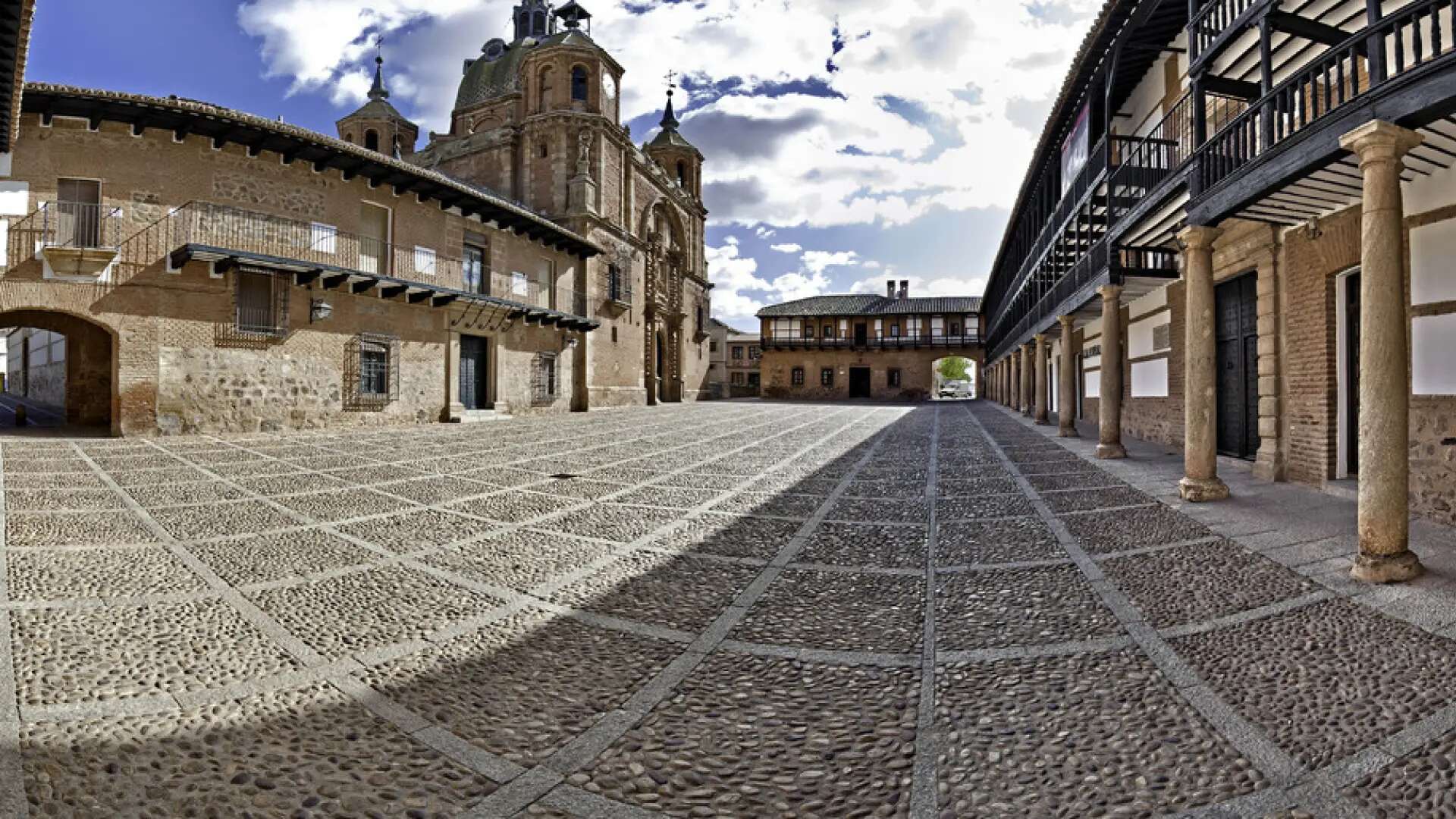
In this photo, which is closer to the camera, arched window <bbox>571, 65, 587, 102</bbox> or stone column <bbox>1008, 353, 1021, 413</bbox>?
stone column <bbox>1008, 353, 1021, 413</bbox>

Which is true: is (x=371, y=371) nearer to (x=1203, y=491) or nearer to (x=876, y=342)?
(x=1203, y=491)

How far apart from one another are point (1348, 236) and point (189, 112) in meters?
18.5

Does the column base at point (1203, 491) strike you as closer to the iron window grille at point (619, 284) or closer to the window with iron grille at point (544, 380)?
the window with iron grille at point (544, 380)

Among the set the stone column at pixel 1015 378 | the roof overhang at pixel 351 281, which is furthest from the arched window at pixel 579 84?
the stone column at pixel 1015 378

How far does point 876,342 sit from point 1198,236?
4057 centimetres

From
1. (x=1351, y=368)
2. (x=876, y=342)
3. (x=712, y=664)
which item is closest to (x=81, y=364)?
(x=712, y=664)

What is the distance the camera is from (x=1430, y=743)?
2088mm

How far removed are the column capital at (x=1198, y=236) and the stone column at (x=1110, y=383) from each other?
318cm

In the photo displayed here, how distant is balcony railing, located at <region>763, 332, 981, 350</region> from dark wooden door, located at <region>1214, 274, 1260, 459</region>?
1475 inches

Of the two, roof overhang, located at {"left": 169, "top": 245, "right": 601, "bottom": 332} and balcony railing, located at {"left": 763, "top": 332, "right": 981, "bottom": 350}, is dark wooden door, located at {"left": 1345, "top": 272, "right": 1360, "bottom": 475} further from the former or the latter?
balcony railing, located at {"left": 763, "top": 332, "right": 981, "bottom": 350}

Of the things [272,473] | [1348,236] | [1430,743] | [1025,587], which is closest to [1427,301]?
[1348,236]

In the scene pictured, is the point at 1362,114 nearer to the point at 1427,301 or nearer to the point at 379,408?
the point at 1427,301

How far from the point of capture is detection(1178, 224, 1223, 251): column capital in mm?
6398

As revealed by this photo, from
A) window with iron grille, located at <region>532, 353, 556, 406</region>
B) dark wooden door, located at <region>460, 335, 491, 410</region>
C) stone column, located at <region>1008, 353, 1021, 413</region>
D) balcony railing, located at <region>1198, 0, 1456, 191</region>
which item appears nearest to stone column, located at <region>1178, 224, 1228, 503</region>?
balcony railing, located at <region>1198, 0, 1456, 191</region>
